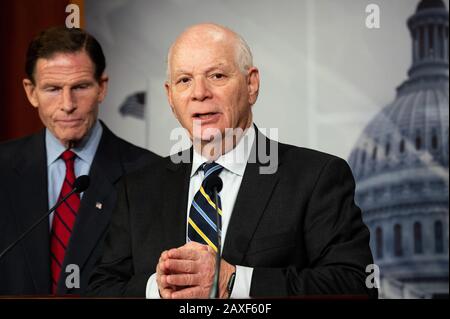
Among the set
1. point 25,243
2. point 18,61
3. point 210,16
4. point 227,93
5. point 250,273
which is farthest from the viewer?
point 210,16

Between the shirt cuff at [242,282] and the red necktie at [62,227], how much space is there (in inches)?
35.1

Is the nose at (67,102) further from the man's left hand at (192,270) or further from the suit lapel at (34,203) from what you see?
the man's left hand at (192,270)

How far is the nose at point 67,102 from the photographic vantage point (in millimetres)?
2941

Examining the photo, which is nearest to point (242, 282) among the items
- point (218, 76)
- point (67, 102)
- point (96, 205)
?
point (218, 76)

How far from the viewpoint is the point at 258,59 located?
4.03m

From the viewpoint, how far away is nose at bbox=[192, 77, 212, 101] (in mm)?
2418

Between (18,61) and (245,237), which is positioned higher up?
(18,61)

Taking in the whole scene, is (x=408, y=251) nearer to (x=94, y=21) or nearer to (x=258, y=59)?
(x=258, y=59)

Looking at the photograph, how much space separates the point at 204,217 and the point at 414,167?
1900 mm

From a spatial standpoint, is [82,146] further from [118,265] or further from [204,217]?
[204,217]

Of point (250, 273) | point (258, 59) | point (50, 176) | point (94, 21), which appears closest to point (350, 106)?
point (258, 59)

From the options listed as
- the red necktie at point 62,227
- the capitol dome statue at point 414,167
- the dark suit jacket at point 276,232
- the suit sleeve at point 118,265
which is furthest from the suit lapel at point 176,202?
the capitol dome statue at point 414,167
